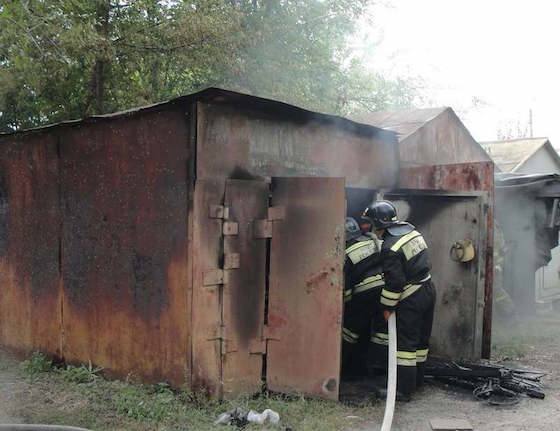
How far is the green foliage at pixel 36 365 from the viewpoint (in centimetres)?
582

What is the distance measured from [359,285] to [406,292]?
1.89ft

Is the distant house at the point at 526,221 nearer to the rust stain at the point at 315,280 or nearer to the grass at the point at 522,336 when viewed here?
the grass at the point at 522,336

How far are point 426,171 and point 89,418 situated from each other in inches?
195

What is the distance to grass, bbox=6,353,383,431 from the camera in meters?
4.43

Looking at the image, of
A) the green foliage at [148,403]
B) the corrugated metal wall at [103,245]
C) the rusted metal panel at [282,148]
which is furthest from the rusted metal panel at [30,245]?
the rusted metal panel at [282,148]

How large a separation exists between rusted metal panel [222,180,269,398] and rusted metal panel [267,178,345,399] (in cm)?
12

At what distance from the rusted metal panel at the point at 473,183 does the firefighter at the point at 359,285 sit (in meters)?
1.51

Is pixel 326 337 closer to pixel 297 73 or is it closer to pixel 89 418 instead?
pixel 89 418

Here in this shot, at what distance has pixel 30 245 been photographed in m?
6.39

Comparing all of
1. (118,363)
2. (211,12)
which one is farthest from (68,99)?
(118,363)

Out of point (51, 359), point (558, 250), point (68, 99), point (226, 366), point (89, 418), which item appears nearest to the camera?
point (89, 418)

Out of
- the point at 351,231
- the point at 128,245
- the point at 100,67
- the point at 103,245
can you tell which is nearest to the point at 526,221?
the point at 351,231

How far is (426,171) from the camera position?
714 centimetres

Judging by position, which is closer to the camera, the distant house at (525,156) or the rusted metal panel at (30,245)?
the rusted metal panel at (30,245)
